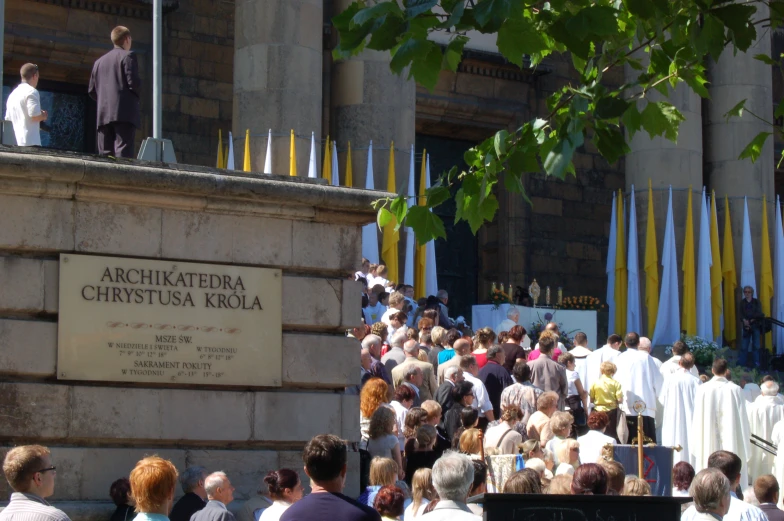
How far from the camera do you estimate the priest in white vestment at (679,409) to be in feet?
52.3

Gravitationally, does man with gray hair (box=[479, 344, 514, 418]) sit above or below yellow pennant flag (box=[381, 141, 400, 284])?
below

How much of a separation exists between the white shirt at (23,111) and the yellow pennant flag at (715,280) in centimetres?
1651

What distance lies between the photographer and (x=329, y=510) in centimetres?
582

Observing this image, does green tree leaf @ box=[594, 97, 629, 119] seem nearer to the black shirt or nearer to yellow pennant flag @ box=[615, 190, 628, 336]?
the black shirt

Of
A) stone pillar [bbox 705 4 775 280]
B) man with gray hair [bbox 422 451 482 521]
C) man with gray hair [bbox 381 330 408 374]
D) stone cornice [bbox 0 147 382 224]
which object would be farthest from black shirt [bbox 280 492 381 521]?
stone pillar [bbox 705 4 775 280]

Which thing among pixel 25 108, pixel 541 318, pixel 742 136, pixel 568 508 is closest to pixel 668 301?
pixel 541 318

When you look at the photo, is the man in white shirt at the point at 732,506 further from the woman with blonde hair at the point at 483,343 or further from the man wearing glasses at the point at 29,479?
the woman with blonde hair at the point at 483,343

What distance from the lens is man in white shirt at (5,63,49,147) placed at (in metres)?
11.7

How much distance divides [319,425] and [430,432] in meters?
1.05

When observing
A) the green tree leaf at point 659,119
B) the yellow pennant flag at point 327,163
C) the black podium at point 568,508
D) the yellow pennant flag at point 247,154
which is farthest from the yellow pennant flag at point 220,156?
the black podium at point 568,508

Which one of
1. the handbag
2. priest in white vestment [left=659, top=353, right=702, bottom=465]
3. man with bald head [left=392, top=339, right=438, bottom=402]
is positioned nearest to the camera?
man with bald head [left=392, top=339, right=438, bottom=402]

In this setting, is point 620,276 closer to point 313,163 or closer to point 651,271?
point 651,271

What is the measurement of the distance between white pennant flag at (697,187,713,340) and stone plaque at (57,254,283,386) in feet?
55.3

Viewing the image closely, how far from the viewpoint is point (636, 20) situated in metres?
8.01
